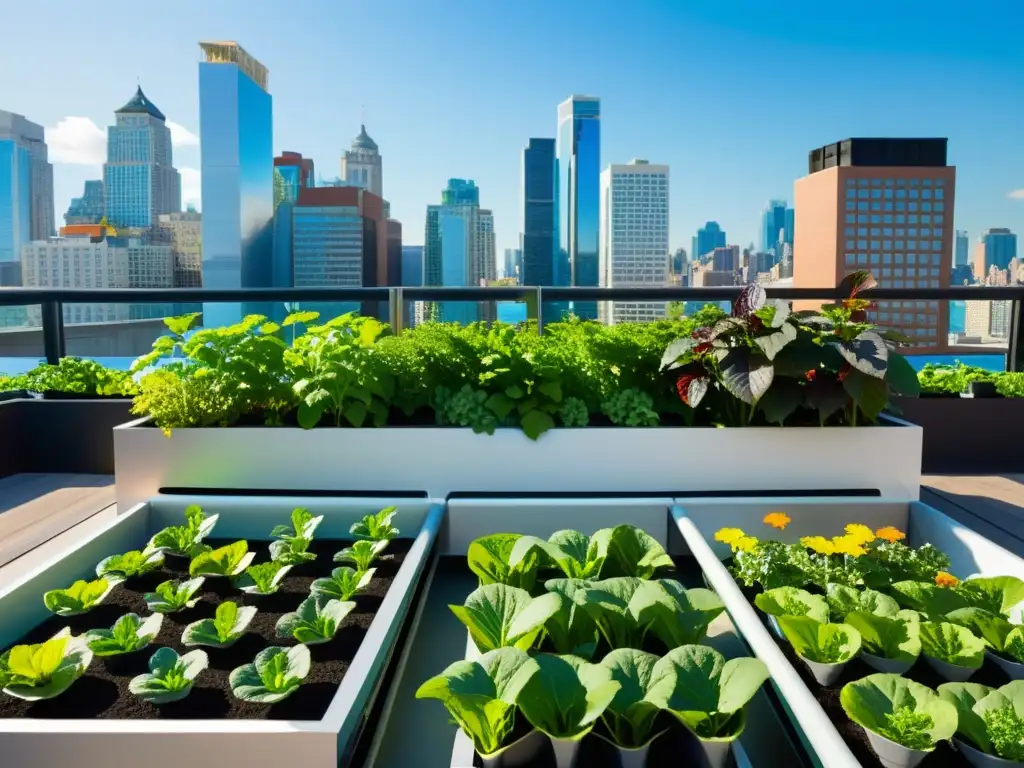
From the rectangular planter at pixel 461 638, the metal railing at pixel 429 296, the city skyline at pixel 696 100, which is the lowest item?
the rectangular planter at pixel 461 638

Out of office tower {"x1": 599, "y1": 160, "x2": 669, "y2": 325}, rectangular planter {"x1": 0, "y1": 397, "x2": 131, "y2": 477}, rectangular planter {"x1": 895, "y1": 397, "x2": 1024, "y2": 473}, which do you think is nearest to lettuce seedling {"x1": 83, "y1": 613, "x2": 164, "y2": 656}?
rectangular planter {"x1": 0, "y1": 397, "x2": 131, "y2": 477}

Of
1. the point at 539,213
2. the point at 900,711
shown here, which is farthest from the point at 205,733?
the point at 539,213

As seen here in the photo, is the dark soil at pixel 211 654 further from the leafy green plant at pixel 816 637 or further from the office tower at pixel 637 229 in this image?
the office tower at pixel 637 229

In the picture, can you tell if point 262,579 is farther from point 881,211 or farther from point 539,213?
point 539,213

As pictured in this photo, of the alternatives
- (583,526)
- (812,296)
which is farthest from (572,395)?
(812,296)

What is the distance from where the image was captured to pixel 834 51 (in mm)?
45750

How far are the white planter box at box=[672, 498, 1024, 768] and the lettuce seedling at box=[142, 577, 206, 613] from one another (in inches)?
42.7

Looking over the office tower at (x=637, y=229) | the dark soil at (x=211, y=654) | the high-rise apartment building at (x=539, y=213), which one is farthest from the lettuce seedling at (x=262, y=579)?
the high-rise apartment building at (x=539, y=213)

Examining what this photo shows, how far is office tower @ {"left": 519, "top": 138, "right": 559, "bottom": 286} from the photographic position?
5722 centimetres

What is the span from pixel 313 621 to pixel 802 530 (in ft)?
4.29

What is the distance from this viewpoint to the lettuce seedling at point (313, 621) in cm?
138

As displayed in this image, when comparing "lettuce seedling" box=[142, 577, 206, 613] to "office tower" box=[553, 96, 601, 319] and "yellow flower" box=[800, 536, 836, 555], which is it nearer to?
"yellow flower" box=[800, 536, 836, 555]

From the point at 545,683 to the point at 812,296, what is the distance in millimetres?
3936

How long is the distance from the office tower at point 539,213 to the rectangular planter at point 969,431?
1928 inches
